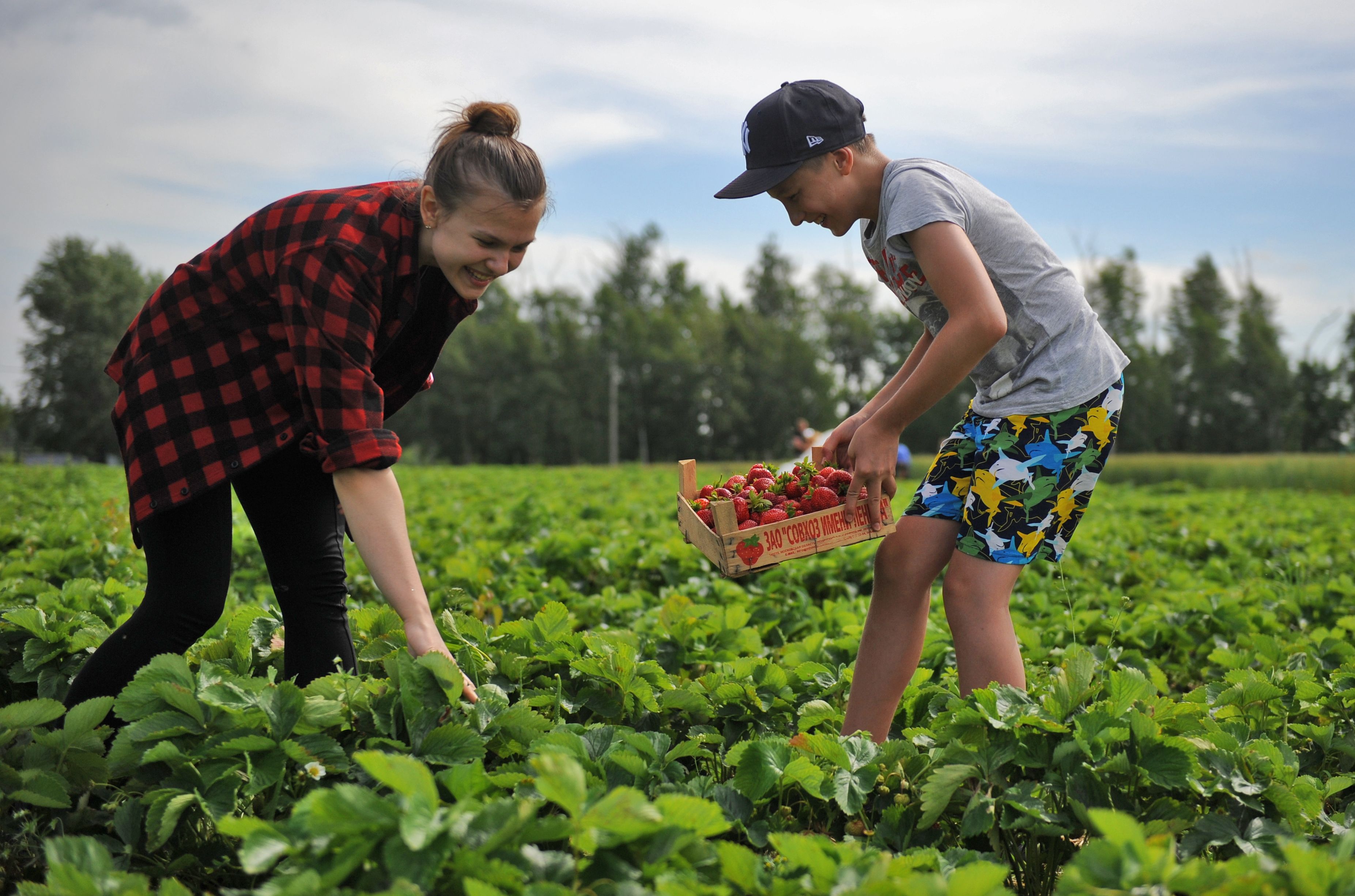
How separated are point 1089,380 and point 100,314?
184ft

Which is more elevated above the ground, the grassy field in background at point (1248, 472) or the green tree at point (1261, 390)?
the green tree at point (1261, 390)

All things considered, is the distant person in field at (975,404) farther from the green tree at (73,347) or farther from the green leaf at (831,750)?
the green tree at (73,347)

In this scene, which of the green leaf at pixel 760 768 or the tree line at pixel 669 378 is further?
the tree line at pixel 669 378

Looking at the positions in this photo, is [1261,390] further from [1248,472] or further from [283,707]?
[283,707]

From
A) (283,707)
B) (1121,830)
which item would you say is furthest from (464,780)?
(1121,830)

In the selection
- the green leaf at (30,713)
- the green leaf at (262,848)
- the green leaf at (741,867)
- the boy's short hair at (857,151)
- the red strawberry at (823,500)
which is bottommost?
the green leaf at (741,867)

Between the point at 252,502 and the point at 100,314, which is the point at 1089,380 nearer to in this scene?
the point at 252,502

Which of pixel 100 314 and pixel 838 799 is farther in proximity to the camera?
pixel 100 314

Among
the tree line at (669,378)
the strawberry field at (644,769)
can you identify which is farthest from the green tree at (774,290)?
the strawberry field at (644,769)

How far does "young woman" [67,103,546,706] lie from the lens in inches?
75.3

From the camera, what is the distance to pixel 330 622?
7.50 feet

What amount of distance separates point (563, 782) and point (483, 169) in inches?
50.4

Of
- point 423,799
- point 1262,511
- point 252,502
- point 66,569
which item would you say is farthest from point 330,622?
point 1262,511

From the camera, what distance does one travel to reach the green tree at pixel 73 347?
1864 inches
